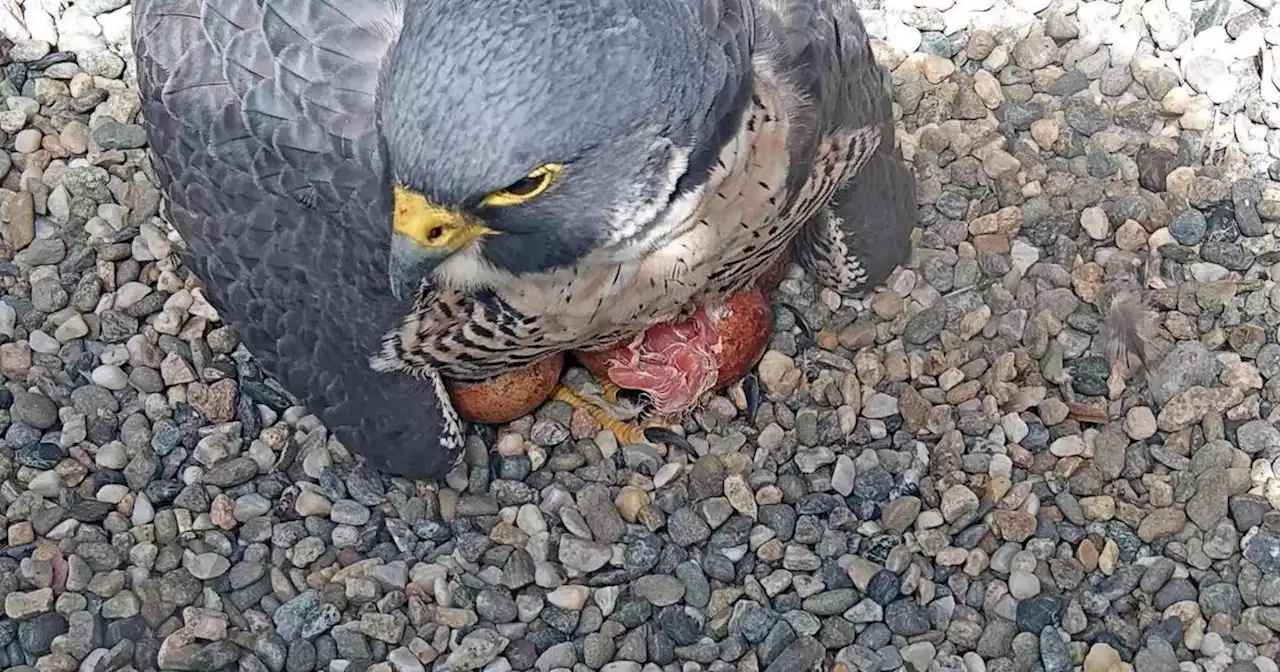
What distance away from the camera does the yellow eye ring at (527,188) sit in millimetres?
2135

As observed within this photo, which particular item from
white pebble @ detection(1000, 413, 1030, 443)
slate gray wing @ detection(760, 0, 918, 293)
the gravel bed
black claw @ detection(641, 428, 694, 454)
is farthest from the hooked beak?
white pebble @ detection(1000, 413, 1030, 443)

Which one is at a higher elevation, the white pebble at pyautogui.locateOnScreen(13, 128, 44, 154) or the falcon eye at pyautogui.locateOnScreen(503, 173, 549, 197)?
the falcon eye at pyautogui.locateOnScreen(503, 173, 549, 197)

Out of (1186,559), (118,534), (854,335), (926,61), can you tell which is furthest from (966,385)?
(118,534)

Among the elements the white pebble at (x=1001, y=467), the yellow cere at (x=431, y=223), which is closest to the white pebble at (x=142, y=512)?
the yellow cere at (x=431, y=223)

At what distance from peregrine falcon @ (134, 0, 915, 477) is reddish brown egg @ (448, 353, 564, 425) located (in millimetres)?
71

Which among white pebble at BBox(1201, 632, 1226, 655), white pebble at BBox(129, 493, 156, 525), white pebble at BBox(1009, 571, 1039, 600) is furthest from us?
white pebble at BBox(129, 493, 156, 525)

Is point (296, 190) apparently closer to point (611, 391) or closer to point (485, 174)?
point (485, 174)

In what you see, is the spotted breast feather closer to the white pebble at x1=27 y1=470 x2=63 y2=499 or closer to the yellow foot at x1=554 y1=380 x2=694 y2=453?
the yellow foot at x1=554 y1=380 x2=694 y2=453

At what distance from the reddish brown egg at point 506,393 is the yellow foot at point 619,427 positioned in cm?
8

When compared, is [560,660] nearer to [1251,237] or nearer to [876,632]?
[876,632]

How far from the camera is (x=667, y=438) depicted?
11.3 ft

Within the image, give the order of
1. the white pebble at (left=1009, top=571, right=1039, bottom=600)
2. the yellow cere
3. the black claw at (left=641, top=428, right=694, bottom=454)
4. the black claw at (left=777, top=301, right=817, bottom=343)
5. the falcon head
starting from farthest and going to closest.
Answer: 1. the black claw at (left=777, top=301, right=817, bottom=343)
2. the black claw at (left=641, top=428, right=694, bottom=454)
3. the white pebble at (left=1009, top=571, right=1039, bottom=600)
4. the yellow cere
5. the falcon head

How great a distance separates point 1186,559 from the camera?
3.18 meters

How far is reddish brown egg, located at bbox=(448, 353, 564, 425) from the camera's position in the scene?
332 cm
